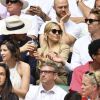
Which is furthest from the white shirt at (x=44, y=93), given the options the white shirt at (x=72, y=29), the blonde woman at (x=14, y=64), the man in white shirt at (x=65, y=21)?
the white shirt at (x=72, y=29)

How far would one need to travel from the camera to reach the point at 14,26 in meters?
8.77

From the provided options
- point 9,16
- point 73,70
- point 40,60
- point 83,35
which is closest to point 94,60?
point 73,70

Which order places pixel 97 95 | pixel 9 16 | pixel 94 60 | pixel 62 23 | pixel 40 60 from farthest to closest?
pixel 9 16, pixel 62 23, pixel 40 60, pixel 94 60, pixel 97 95

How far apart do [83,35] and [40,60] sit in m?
1.12

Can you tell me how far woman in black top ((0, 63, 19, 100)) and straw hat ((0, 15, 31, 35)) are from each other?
5.42ft

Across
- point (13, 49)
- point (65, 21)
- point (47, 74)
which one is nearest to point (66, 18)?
point (65, 21)

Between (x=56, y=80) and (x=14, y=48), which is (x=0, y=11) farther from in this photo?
(x=56, y=80)

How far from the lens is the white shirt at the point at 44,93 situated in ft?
22.9

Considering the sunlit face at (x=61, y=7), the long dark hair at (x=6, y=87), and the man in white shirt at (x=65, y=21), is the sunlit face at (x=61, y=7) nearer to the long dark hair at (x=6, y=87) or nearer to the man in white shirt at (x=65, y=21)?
the man in white shirt at (x=65, y=21)

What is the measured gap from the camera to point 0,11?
9602 mm

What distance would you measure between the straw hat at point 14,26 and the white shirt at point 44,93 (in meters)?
1.80

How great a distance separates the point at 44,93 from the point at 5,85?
1.70 feet

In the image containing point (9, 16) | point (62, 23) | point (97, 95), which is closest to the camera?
point (97, 95)

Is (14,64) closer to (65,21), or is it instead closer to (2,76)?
(2,76)
